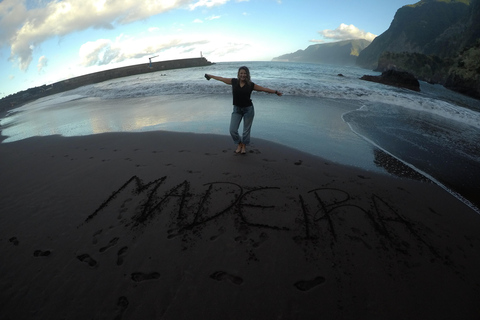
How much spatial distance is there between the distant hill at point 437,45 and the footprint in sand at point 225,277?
30.6 m

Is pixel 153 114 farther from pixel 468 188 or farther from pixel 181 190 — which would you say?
pixel 468 188

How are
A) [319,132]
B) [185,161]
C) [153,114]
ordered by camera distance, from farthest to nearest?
[153,114] < [319,132] < [185,161]

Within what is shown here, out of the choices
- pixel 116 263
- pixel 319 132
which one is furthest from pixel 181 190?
pixel 319 132

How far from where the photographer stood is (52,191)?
3.75m

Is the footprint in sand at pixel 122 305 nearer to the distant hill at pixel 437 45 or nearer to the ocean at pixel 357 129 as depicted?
the ocean at pixel 357 129

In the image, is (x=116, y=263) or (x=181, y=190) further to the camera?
(x=181, y=190)

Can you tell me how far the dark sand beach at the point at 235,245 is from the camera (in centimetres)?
189

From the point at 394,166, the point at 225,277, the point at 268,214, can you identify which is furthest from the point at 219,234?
the point at 394,166

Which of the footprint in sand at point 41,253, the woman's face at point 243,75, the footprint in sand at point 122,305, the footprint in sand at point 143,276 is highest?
the woman's face at point 243,75

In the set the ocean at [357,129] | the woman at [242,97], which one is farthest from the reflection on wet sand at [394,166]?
the woman at [242,97]

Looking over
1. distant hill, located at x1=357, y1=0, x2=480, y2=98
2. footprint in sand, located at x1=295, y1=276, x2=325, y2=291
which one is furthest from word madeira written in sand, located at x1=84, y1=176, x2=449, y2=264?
distant hill, located at x1=357, y1=0, x2=480, y2=98

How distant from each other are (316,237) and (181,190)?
2223 mm

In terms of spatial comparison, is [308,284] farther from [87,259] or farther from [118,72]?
[118,72]

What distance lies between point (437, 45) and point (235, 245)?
101599 millimetres
